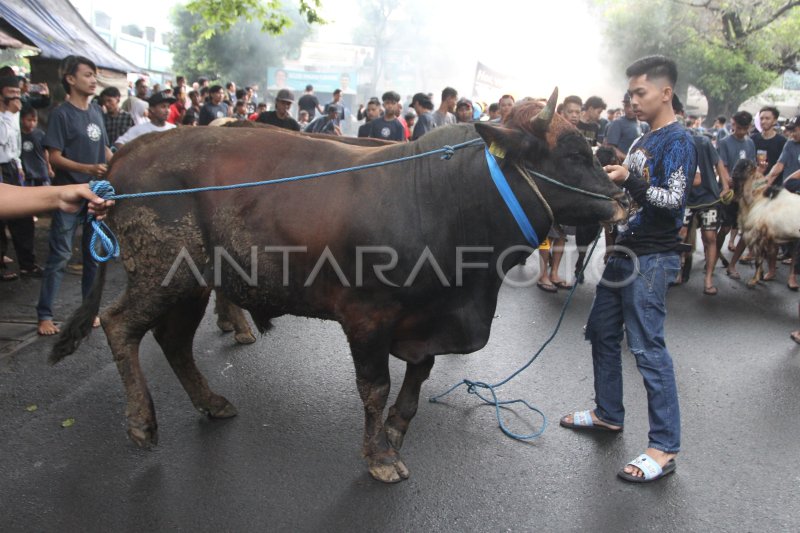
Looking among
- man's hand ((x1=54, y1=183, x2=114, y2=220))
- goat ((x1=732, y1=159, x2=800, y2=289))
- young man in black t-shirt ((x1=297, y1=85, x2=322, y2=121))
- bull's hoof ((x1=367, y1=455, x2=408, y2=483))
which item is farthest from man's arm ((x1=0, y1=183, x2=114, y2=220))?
young man in black t-shirt ((x1=297, y1=85, x2=322, y2=121))

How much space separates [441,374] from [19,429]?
2.82m

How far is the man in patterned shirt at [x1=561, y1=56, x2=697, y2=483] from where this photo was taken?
134 inches

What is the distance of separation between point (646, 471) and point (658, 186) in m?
1.54

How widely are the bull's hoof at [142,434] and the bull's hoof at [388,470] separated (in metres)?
1.22

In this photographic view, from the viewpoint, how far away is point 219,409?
404 centimetres

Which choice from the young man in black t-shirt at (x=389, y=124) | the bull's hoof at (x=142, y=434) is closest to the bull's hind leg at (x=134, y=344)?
the bull's hoof at (x=142, y=434)

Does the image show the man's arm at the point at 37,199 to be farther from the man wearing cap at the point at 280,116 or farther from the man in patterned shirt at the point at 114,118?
the man in patterned shirt at the point at 114,118

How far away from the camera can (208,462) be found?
357cm

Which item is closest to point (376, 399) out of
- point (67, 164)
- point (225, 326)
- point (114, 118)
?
point (225, 326)

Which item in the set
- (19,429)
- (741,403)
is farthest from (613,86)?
(19,429)

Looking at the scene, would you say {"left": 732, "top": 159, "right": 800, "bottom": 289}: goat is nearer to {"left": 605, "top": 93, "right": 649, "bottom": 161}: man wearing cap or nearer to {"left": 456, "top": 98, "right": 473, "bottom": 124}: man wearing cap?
{"left": 605, "top": 93, "right": 649, "bottom": 161}: man wearing cap

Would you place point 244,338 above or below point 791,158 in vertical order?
below

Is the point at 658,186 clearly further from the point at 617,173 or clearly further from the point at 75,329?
the point at 75,329

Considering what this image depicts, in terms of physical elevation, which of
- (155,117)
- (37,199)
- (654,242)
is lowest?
(37,199)
